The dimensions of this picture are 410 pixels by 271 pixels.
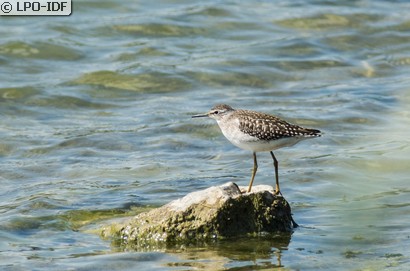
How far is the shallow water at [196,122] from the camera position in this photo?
26.8 feet

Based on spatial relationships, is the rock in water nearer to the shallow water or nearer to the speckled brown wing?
the shallow water

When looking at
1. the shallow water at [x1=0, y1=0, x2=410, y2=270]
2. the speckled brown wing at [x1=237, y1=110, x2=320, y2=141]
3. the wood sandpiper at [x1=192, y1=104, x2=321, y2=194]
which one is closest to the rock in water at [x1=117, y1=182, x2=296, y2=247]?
the shallow water at [x1=0, y1=0, x2=410, y2=270]

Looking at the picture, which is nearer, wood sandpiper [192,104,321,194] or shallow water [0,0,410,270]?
shallow water [0,0,410,270]

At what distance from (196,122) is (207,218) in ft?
17.1

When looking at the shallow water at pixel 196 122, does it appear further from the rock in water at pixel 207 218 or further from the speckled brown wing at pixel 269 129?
the speckled brown wing at pixel 269 129

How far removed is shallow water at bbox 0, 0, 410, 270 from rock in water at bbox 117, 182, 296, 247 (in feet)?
0.54

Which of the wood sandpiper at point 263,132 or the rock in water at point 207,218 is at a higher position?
the wood sandpiper at point 263,132

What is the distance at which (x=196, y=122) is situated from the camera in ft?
43.3

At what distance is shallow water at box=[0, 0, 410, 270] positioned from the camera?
26.8 feet

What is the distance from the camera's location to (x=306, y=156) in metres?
11.6

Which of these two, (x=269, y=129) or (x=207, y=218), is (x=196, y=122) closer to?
(x=269, y=129)

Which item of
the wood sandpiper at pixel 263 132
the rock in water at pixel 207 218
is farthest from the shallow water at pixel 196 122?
the wood sandpiper at pixel 263 132

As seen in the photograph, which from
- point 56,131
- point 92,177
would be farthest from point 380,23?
point 92,177

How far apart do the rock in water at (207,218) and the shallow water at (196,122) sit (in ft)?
0.54
